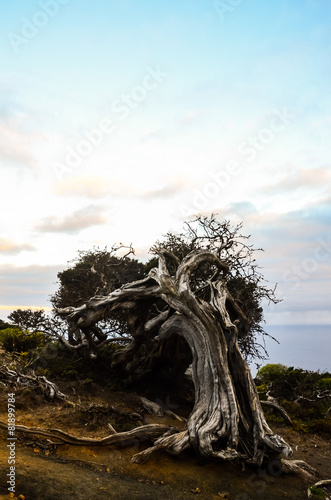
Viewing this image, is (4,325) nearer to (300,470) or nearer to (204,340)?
(204,340)

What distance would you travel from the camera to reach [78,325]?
503 inches

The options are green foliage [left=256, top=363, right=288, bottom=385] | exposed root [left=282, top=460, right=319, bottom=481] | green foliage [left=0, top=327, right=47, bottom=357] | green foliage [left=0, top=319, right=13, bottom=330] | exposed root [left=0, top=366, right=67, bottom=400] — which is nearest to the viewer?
exposed root [left=282, top=460, right=319, bottom=481]

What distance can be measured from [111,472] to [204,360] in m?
3.45

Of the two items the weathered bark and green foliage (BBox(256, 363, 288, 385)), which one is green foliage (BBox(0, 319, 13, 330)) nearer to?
the weathered bark

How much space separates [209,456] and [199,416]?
3.08 feet

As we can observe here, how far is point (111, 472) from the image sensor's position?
692cm

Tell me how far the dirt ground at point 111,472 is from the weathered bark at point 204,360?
32 centimetres

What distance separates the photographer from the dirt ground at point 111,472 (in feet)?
19.4

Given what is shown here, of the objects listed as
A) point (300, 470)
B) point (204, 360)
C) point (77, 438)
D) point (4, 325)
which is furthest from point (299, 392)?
point (4, 325)

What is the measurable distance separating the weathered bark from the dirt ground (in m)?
0.32

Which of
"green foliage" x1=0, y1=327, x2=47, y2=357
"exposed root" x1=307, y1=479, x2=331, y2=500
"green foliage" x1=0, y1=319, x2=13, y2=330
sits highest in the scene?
"green foliage" x1=0, y1=319, x2=13, y2=330

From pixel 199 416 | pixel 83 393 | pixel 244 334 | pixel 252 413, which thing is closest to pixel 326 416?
pixel 244 334

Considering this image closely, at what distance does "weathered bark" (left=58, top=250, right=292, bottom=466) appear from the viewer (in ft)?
25.6

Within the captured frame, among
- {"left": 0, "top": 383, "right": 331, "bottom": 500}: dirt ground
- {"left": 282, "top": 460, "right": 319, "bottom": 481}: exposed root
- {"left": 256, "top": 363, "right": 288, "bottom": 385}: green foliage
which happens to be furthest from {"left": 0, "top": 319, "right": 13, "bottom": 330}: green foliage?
{"left": 282, "top": 460, "right": 319, "bottom": 481}: exposed root
